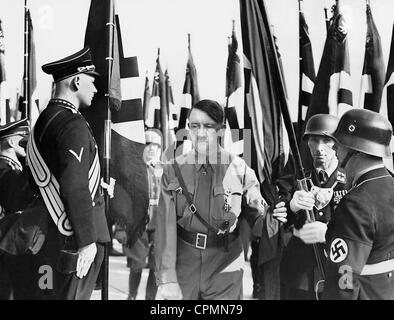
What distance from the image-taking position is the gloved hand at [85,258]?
351 cm

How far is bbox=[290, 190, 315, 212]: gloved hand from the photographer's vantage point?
3.62m

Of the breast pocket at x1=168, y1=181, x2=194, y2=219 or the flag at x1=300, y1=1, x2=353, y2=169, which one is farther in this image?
the flag at x1=300, y1=1, x2=353, y2=169

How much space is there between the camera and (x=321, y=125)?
12.1 ft

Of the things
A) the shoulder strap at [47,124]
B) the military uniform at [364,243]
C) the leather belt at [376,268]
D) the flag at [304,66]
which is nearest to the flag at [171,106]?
the shoulder strap at [47,124]

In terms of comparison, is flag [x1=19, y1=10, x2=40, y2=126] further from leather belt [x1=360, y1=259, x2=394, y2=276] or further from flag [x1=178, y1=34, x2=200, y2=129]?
leather belt [x1=360, y1=259, x2=394, y2=276]

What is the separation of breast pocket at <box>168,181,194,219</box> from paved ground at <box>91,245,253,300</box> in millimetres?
469

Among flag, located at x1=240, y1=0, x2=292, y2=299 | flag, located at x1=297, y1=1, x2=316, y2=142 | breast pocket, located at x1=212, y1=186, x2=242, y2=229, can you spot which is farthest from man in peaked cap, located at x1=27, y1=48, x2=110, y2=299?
flag, located at x1=297, y1=1, x2=316, y2=142

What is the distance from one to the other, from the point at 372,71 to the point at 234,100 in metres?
0.98

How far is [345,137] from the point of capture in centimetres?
352

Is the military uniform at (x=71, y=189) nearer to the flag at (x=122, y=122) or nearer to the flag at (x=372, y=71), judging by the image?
the flag at (x=122, y=122)

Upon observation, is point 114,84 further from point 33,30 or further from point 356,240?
point 356,240

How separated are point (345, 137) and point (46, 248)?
6.88 ft

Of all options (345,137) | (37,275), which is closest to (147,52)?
(345,137)

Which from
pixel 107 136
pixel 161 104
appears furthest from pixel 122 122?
pixel 161 104
